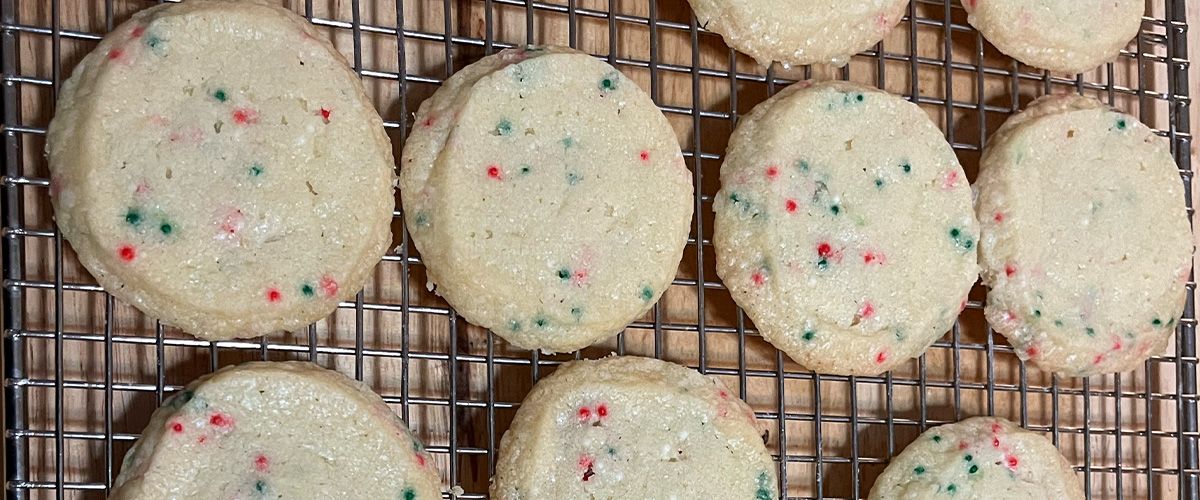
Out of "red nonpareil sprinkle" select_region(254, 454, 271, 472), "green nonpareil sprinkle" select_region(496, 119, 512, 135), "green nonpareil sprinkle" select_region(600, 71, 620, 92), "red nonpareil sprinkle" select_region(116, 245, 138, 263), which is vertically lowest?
"red nonpareil sprinkle" select_region(254, 454, 271, 472)

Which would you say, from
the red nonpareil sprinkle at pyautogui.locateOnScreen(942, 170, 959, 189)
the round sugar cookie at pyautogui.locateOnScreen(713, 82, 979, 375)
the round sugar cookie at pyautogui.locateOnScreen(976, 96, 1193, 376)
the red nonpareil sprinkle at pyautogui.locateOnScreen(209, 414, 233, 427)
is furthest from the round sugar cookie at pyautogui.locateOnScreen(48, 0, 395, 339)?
the round sugar cookie at pyautogui.locateOnScreen(976, 96, 1193, 376)

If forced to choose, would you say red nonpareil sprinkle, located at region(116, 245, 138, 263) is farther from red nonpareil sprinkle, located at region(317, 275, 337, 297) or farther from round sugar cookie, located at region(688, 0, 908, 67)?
round sugar cookie, located at region(688, 0, 908, 67)

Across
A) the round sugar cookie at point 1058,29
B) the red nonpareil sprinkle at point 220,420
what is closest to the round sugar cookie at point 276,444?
the red nonpareil sprinkle at point 220,420

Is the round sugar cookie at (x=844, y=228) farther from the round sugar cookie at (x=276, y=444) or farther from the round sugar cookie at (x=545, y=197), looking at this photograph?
the round sugar cookie at (x=276, y=444)

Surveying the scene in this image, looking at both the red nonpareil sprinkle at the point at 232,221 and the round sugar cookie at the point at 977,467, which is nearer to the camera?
the red nonpareil sprinkle at the point at 232,221

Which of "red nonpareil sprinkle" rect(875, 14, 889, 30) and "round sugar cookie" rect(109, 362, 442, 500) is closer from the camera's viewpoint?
"round sugar cookie" rect(109, 362, 442, 500)

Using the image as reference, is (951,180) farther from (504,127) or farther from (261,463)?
(261,463)

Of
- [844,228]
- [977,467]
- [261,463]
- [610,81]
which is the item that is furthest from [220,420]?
[977,467]
